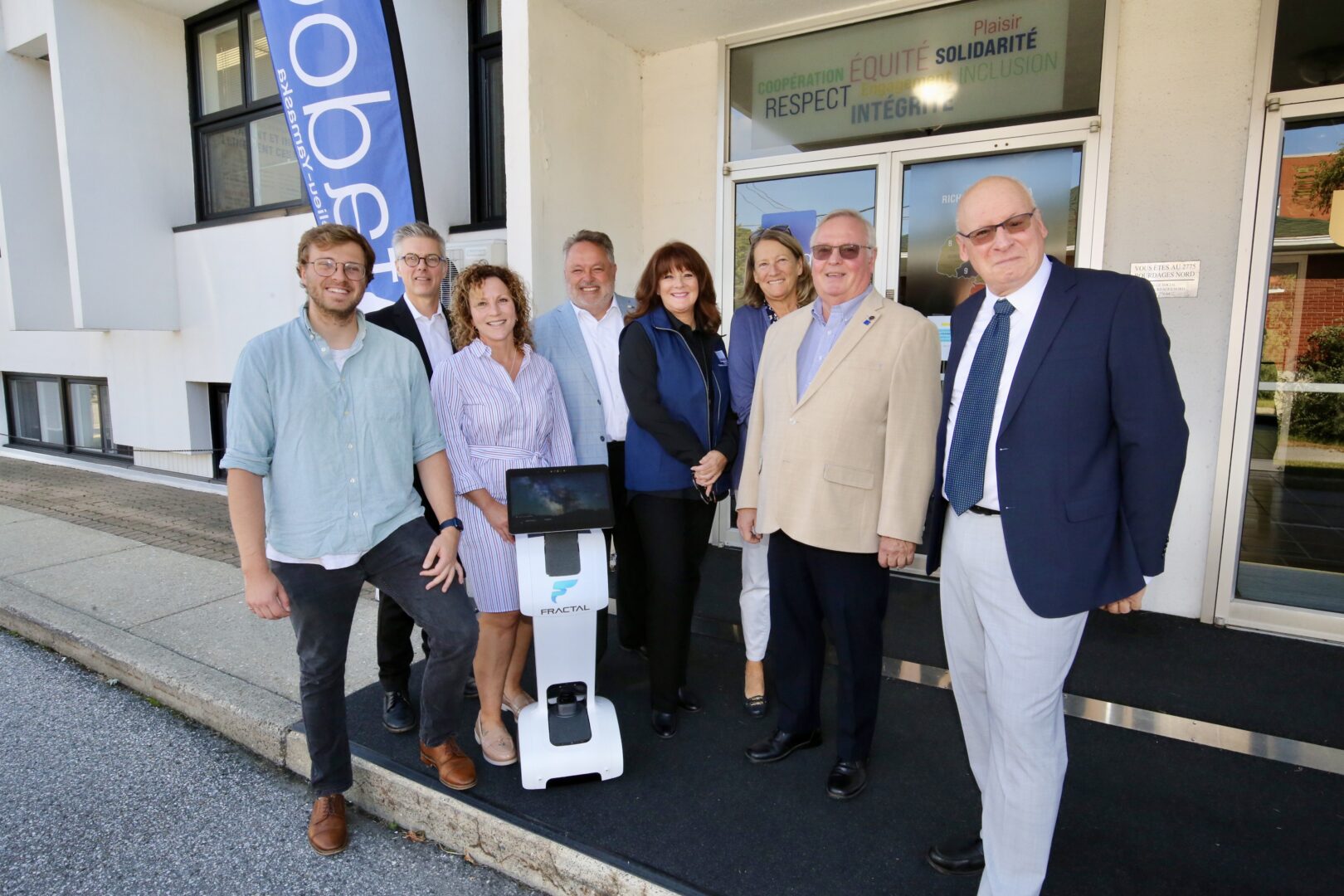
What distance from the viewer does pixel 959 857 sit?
7.49ft

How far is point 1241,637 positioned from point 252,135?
29.1ft

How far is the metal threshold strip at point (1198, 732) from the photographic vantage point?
287 cm

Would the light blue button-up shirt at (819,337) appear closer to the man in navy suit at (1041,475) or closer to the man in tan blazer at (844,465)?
the man in tan blazer at (844,465)

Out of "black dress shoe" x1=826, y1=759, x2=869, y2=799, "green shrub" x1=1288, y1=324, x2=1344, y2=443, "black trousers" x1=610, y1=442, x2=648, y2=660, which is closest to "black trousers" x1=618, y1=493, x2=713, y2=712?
"black trousers" x1=610, y1=442, x2=648, y2=660

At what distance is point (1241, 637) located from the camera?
390cm

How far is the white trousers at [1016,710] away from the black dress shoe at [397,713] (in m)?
2.20

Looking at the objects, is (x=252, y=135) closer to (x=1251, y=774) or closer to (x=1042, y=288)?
(x=1042, y=288)

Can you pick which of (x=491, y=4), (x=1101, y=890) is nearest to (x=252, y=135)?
(x=491, y=4)

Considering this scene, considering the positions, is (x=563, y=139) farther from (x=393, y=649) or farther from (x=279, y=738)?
(x=279, y=738)

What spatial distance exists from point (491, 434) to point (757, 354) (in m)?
1.13

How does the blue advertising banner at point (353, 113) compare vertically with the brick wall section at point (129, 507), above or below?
above

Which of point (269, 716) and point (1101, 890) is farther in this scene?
point (269, 716)

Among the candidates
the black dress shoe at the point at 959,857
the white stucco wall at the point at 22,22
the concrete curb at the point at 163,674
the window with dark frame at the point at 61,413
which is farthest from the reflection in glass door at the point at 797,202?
the window with dark frame at the point at 61,413

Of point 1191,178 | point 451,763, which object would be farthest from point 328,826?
point 1191,178
